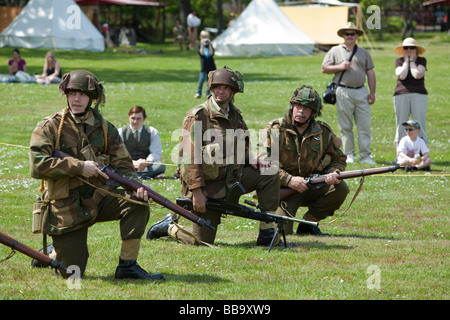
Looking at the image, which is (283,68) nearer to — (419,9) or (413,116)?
(413,116)

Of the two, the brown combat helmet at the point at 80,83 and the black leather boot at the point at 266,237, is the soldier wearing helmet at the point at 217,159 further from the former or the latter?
the brown combat helmet at the point at 80,83

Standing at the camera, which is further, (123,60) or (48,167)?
(123,60)

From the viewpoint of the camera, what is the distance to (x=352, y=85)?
46.3ft

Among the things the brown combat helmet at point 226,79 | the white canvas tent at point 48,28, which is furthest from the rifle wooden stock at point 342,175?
the white canvas tent at point 48,28

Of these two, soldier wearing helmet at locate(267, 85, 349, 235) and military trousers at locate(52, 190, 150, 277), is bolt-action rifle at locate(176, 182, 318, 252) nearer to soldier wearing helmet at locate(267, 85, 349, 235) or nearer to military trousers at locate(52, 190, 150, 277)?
soldier wearing helmet at locate(267, 85, 349, 235)

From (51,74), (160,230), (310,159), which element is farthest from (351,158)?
(51,74)

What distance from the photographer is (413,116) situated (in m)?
14.8

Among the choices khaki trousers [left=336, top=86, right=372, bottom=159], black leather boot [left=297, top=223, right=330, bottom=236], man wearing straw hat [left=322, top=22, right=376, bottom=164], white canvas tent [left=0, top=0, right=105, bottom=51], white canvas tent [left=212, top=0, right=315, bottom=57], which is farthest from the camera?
white canvas tent [left=212, top=0, right=315, bottom=57]

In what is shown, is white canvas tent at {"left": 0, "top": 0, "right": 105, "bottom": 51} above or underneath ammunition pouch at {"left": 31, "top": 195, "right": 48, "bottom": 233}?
above

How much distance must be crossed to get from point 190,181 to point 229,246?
2.96 ft

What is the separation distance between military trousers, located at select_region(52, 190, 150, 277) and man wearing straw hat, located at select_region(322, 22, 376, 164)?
8.11m

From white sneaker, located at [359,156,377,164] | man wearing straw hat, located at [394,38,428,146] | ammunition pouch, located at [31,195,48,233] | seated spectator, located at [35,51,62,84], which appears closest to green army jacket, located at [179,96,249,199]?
ammunition pouch, located at [31,195,48,233]

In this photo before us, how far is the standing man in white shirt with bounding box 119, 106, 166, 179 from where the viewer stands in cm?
1241

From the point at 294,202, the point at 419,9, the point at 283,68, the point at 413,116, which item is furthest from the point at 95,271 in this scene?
the point at 419,9
